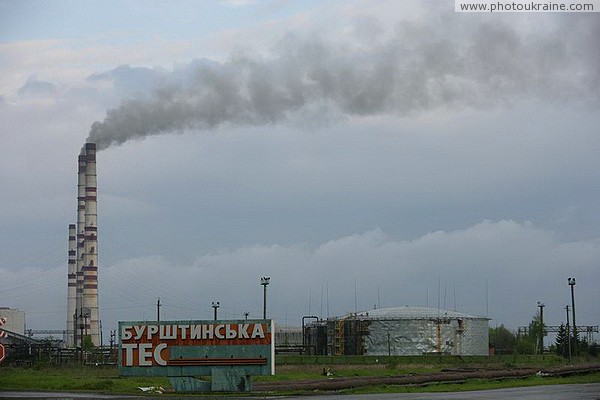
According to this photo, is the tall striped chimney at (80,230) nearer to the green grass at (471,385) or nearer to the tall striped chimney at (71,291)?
Result: the tall striped chimney at (71,291)

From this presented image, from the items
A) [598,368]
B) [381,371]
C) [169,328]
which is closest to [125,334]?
[169,328]

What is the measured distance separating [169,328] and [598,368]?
111ft

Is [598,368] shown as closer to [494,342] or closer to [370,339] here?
[370,339]

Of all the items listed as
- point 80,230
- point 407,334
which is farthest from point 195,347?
point 80,230

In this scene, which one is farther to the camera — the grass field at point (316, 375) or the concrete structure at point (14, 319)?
the concrete structure at point (14, 319)

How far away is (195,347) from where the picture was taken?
121 feet

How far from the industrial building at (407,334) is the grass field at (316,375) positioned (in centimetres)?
727

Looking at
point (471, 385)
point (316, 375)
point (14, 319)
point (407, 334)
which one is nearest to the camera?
point (471, 385)

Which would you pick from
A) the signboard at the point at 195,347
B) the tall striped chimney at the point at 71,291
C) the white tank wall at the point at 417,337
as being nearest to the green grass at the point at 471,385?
the signboard at the point at 195,347

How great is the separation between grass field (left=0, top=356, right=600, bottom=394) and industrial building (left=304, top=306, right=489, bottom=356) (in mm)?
7270

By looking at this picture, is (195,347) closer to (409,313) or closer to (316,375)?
(316,375)

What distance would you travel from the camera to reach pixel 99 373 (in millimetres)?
58531

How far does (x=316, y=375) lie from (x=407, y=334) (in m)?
32.5

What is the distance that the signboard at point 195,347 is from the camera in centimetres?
3638
